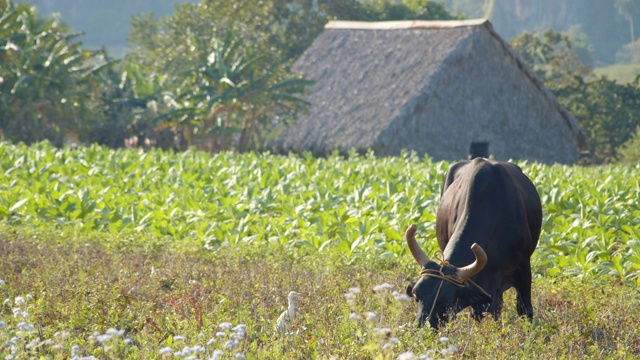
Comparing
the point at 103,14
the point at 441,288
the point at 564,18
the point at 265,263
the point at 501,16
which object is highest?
the point at 501,16

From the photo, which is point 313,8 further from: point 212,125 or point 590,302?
point 590,302

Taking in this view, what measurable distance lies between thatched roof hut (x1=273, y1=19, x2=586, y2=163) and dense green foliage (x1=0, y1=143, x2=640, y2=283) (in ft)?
20.1

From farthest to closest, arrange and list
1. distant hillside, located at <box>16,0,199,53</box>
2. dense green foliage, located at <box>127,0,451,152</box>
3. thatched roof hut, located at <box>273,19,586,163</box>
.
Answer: distant hillside, located at <box>16,0,199,53</box>
dense green foliage, located at <box>127,0,451,152</box>
thatched roof hut, located at <box>273,19,586,163</box>

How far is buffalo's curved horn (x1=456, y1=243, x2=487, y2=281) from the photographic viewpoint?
5.50m

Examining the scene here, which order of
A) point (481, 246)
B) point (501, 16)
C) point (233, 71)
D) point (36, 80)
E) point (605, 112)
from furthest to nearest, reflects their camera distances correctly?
1. point (501, 16)
2. point (605, 112)
3. point (36, 80)
4. point (233, 71)
5. point (481, 246)

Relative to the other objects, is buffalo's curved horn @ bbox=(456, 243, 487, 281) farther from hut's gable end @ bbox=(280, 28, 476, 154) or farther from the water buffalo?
hut's gable end @ bbox=(280, 28, 476, 154)

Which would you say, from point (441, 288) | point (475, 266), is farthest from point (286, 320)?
point (475, 266)

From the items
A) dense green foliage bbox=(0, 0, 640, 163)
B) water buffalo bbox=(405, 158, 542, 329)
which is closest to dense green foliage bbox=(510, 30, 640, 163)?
dense green foliage bbox=(0, 0, 640, 163)

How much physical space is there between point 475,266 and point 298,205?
5.62 meters

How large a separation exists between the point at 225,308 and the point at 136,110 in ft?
63.3

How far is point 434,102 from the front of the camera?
2117 centimetres

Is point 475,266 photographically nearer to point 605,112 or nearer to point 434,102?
point 434,102

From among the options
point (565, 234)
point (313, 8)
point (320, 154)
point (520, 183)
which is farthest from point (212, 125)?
point (520, 183)

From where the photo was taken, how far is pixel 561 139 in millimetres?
23562
